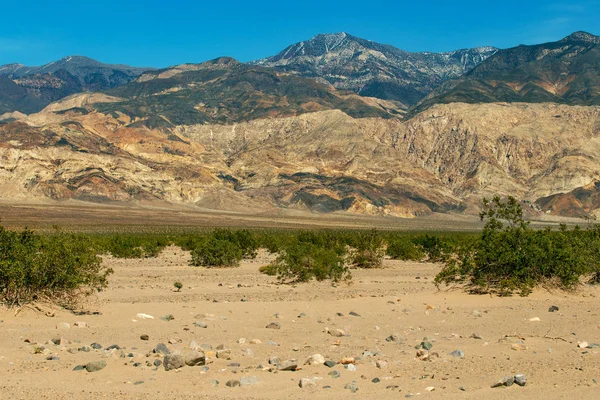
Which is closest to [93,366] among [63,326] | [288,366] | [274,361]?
[274,361]

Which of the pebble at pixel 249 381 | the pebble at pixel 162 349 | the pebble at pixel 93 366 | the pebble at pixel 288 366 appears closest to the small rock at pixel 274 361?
the pebble at pixel 288 366

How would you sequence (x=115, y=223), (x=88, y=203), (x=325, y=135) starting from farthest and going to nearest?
(x=325, y=135)
(x=88, y=203)
(x=115, y=223)

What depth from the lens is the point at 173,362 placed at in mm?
9953

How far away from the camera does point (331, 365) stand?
1012cm

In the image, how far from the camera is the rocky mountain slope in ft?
487

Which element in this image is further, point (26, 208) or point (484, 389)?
point (26, 208)

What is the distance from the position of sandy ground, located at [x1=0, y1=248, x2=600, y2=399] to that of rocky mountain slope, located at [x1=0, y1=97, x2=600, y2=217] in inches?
5079

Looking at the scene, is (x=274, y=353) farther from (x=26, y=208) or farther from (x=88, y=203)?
(x=88, y=203)

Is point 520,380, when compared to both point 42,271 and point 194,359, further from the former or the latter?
point 42,271

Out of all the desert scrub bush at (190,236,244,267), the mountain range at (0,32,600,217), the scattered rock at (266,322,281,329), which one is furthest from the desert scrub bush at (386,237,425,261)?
the mountain range at (0,32,600,217)

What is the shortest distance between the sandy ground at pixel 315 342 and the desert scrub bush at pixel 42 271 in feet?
1.83

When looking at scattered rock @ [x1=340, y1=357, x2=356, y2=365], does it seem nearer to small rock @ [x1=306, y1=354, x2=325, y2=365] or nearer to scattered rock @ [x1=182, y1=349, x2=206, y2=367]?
small rock @ [x1=306, y1=354, x2=325, y2=365]

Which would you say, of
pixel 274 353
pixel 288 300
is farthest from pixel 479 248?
pixel 274 353

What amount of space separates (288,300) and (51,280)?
22.1 feet
